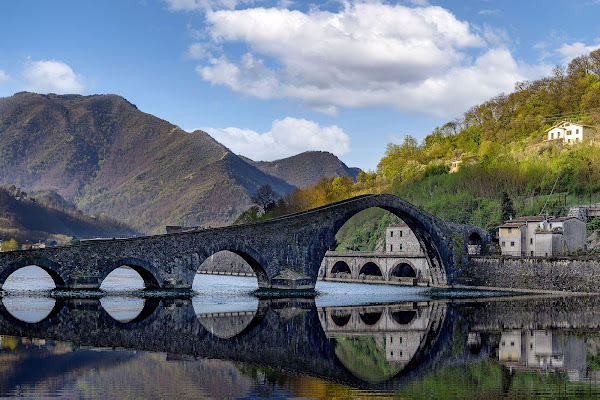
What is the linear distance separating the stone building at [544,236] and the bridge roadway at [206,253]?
370 inches

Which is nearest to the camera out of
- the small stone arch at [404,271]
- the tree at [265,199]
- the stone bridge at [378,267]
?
the stone bridge at [378,267]

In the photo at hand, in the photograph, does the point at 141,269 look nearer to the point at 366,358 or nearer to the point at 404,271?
the point at 366,358

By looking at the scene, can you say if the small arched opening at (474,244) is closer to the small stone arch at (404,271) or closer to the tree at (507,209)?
the tree at (507,209)

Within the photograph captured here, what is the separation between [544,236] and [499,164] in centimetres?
2560

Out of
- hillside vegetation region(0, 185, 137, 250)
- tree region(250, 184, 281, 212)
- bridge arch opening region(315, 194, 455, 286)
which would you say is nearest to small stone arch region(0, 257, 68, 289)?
bridge arch opening region(315, 194, 455, 286)

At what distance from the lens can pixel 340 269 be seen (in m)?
69.4

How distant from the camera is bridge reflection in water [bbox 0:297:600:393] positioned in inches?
772

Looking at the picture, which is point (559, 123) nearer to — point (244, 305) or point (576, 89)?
point (576, 89)

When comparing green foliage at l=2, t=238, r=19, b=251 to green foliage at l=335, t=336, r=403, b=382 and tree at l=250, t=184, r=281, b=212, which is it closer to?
tree at l=250, t=184, r=281, b=212

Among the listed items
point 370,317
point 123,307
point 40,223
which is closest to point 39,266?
point 123,307

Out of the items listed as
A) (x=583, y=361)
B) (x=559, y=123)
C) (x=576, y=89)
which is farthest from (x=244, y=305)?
(x=576, y=89)

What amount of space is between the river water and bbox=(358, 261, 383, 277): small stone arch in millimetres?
29863

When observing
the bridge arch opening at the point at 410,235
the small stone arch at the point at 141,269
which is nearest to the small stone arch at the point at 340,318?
the small stone arch at the point at 141,269

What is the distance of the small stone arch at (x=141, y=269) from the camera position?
3841 cm
